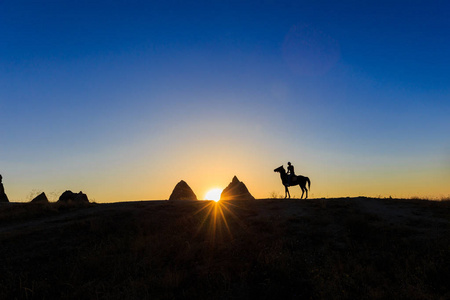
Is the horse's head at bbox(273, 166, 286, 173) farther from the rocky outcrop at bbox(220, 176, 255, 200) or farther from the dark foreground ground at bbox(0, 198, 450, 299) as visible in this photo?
the rocky outcrop at bbox(220, 176, 255, 200)

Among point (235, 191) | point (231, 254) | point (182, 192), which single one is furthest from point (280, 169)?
point (182, 192)

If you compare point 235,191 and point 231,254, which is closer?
point 231,254

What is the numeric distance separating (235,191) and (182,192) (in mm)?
9443

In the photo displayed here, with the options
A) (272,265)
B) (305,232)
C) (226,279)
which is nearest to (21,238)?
(226,279)

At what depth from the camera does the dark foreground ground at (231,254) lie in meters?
8.64

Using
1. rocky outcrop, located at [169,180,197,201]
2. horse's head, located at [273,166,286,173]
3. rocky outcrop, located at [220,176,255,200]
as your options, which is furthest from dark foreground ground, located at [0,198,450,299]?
rocky outcrop, located at [220,176,255,200]

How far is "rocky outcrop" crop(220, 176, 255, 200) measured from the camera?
152 feet

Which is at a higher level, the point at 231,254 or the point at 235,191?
the point at 235,191

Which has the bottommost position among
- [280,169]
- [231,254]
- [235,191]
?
[231,254]

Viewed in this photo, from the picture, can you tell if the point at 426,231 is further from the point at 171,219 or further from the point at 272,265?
the point at 171,219

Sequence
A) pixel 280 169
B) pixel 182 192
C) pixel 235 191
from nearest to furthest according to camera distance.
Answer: pixel 280 169 → pixel 182 192 → pixel 235 191

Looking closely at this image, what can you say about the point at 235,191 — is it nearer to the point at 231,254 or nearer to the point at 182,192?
the point at 182,192

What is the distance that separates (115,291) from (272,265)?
18.3 feet

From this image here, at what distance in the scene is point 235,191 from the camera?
155 feet
